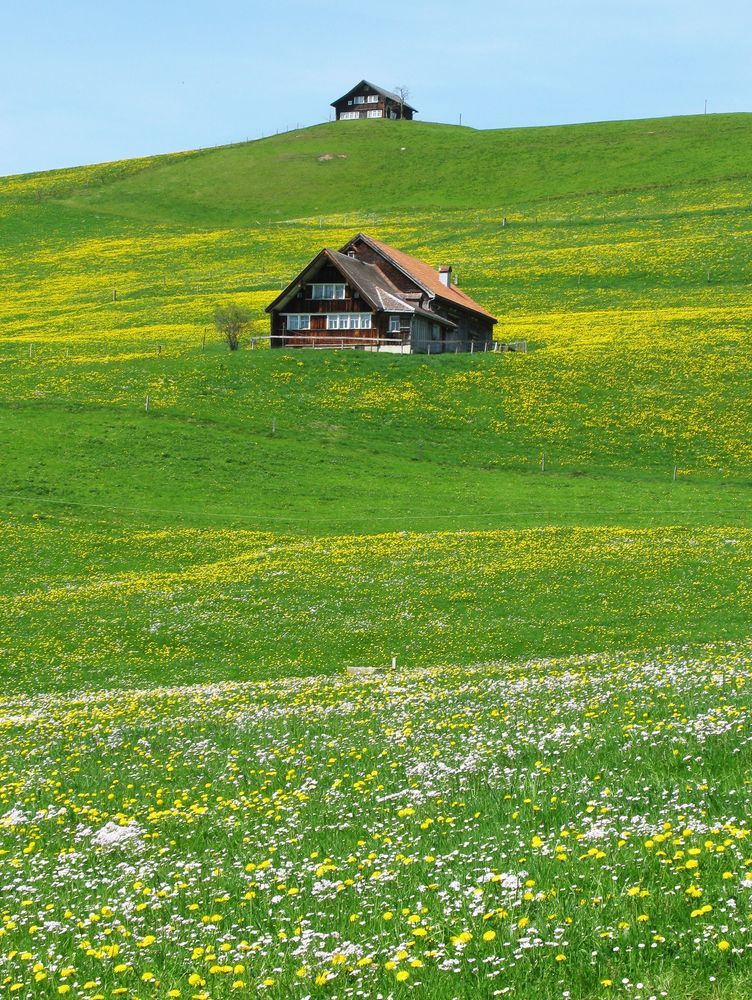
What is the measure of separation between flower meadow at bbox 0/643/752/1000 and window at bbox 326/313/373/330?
7231 centimetres

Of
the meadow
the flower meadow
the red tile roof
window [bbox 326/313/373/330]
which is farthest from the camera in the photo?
the red tile roof

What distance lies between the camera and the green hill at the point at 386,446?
3447 centimetres

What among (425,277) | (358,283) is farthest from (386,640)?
(425,277)

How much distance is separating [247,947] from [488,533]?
3845 cm

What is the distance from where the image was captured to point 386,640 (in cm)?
3300

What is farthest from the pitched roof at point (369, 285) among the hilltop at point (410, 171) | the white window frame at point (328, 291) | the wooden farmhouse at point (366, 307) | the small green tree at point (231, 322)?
the hilltop at point (410, 171)

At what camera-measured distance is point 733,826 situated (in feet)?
29.1

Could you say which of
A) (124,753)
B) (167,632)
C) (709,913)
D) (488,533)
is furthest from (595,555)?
(709,913)

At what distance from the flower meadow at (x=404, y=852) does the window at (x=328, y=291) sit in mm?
73813

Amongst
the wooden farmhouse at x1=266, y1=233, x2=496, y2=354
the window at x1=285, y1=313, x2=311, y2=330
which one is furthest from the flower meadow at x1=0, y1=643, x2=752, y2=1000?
the window at x1=285, y1=313, x2=311, y2=330

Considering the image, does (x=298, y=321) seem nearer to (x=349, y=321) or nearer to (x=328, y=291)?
(x=328, y=291)

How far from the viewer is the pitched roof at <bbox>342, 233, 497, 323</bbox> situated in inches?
3575

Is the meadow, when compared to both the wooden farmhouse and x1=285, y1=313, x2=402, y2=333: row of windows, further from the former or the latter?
x1=285, y1=313, x2=402, y2=333: row of windows

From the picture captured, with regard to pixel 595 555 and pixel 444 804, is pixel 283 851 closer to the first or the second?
pixel 444 804
